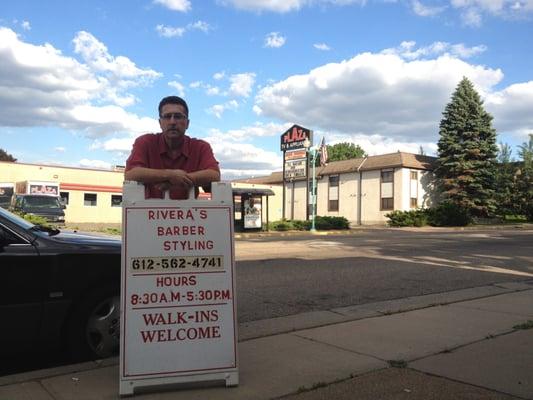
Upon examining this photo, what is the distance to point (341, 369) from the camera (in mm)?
4453

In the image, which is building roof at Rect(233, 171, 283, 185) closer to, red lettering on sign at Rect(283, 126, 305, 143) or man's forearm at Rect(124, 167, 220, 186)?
red lettering on sign at Rect(283, 126, 305, 143)

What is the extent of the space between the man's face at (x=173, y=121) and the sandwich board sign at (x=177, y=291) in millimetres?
468

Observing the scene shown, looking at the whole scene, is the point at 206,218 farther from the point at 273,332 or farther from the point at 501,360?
the point at 501,360

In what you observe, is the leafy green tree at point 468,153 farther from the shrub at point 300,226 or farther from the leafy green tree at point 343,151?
the leafy green tree at point 343,151

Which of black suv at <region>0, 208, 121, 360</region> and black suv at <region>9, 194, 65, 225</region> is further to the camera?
black suv at <region>9, 194, 65, 225</region>

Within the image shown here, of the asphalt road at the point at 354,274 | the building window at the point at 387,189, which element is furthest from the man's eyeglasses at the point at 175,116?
the building window at the point at 387,189

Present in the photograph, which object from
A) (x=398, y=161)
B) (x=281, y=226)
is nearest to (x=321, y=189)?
(x=398, y=161)

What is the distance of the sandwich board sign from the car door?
966 millimetres

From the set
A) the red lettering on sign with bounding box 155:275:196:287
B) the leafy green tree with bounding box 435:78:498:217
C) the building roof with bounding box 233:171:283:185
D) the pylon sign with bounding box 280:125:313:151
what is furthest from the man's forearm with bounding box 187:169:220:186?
the building roof with bounding box 233:171:283:185

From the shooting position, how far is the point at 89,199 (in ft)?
133

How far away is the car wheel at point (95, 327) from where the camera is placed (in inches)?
177

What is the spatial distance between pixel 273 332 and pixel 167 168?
255 cm

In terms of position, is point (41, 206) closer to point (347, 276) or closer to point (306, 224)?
point (306, 224)

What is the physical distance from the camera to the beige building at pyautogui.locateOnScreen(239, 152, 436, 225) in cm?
4988
